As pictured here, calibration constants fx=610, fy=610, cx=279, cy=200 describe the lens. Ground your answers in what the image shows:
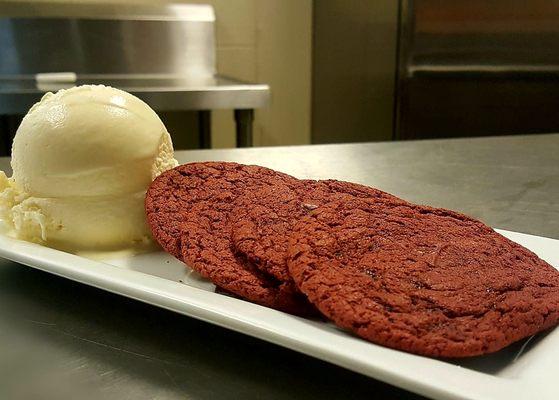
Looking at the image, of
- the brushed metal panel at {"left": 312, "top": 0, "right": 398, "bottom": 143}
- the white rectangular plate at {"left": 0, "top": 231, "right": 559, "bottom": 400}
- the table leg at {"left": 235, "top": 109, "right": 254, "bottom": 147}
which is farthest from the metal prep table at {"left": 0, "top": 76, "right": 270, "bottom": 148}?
the white rectangular plate at {"left": 0, "top": 231, "right": 559, "bottom": 400}

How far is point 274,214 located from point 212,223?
81 mm

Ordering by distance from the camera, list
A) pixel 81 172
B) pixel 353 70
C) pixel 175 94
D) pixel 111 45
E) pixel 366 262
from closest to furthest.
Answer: pixel 366 262 < pixel 81 172 < pixel 175 94 < pixel 111 45 < pixel 353 70

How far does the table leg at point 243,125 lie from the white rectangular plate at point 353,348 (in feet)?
5.19

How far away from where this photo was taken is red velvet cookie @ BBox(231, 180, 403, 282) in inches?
24.3

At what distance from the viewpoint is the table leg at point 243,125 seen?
223 cm

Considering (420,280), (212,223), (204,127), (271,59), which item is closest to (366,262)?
(420,280)

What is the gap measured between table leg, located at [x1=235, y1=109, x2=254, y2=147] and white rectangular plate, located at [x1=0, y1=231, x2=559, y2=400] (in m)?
1.58

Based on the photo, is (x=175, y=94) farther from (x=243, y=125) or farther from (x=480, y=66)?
(x=480, y=66)

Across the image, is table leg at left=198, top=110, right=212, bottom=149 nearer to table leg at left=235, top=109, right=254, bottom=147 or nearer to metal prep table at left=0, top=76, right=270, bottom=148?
metal prep table at left=0, top=76, right=270, bottom=148

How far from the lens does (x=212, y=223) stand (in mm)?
724

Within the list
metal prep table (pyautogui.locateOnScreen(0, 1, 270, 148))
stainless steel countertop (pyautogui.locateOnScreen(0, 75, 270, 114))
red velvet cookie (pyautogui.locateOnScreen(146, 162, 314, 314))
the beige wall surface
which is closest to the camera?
red velvet cookie (pyautogui.locateOnScreen(146, 162, 314, 314))

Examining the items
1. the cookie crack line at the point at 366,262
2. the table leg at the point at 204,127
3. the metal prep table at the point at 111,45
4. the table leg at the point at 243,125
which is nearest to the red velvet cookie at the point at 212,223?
the cookie crack line at the point at 366,262

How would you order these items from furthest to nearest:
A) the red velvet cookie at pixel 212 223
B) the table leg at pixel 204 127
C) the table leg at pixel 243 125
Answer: the table leg at pixel 204 127
the table leg at pixel 243 125
the red velvet cookie at pixel 212 223

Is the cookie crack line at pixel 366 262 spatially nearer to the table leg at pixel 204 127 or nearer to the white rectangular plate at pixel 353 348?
the white rectangular plate at pixel 353 348
